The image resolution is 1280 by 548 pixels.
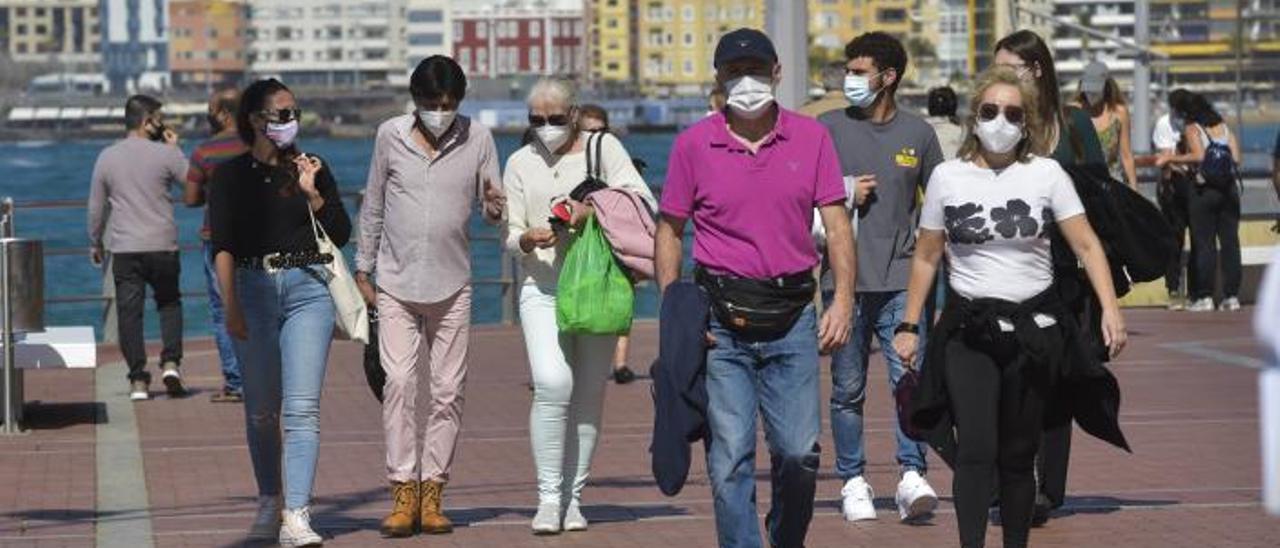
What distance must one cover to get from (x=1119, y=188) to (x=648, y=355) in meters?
9.53

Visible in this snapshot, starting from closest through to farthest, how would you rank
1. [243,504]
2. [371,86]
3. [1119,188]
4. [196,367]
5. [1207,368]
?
1. [1119,188]
2. [243,504]
3. [1207,368]
4. [196,367]
5. [371,86]

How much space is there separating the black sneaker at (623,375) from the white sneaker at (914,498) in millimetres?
6247

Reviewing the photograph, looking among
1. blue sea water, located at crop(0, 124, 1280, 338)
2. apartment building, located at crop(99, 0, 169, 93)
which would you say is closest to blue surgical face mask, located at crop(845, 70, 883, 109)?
blue sea water, located at crop(0, 124, 1280, 338)

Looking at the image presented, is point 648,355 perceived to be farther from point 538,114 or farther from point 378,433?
point 538,114

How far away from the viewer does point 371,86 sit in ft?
615

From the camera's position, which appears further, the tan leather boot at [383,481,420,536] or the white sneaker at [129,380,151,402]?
the white sneaker at [129,380,151,402]

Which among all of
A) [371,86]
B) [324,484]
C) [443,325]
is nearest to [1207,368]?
[324,484]

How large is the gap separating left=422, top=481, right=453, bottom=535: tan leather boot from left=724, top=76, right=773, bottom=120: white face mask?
255cm

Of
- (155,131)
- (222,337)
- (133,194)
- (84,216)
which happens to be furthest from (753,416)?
(84,216)

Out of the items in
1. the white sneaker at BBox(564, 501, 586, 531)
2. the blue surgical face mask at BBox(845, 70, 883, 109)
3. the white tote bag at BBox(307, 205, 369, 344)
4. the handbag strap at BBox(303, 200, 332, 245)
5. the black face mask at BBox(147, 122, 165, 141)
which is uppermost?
the blue surgical face mask at BBox(845, 70, 883, 109)

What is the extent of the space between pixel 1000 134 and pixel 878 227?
177cm

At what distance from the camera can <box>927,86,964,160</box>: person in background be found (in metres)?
13.7

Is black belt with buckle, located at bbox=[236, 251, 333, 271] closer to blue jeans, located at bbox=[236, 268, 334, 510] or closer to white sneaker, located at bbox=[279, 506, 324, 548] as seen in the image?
blue jeans, located at bbox=[236, 268, 334, 510]

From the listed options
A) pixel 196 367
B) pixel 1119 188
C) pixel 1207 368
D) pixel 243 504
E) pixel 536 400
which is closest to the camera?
pixel 1119 188
